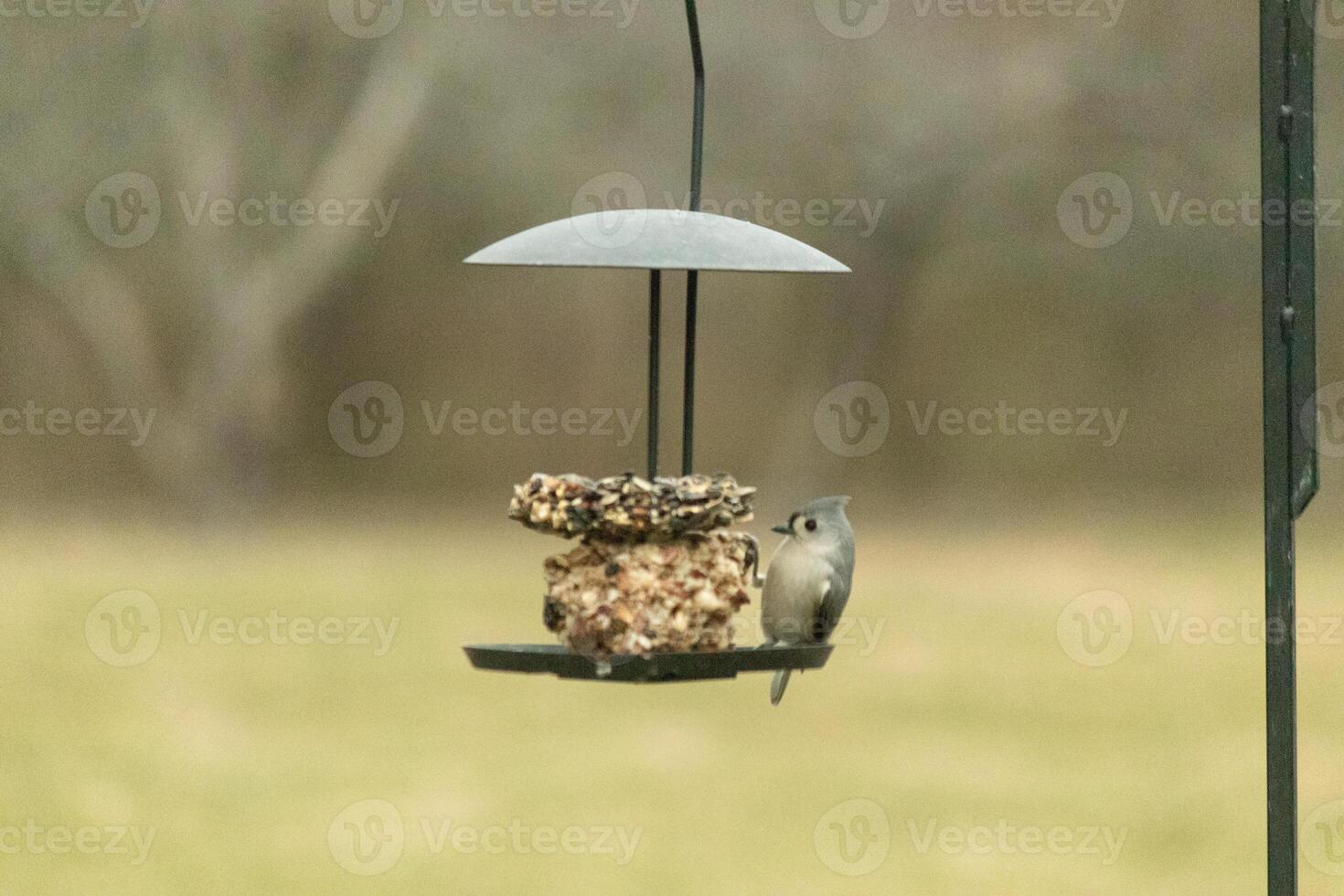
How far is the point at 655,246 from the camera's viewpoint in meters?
3.29

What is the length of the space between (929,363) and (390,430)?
3.99m

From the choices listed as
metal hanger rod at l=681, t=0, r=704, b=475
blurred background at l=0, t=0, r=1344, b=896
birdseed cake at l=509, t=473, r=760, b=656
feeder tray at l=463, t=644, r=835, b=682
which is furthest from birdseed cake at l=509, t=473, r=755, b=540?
blurred background at l=0, t=0, r=1344, b=896

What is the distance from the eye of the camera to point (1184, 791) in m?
11.3

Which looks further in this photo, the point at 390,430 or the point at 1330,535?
the point at 390,430

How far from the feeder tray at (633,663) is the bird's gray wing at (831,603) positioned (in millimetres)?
704

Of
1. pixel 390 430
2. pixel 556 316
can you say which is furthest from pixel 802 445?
pixel 390 430

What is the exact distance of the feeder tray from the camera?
10.9ft

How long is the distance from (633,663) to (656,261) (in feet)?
2.57

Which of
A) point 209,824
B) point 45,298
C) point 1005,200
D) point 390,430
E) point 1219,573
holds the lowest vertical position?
point 209,824

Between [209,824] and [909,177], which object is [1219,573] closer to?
[909,177]

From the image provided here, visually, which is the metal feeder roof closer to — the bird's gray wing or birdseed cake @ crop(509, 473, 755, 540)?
birdseed cake @ crop(509, 473, 755, 540)

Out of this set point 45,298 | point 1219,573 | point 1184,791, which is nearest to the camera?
point 1184,791

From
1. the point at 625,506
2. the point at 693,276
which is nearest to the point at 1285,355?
the point at 693,276

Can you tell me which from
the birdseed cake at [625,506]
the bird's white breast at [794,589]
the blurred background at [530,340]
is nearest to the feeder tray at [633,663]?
the birdseed cake at [625,506]
